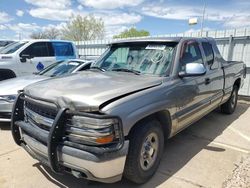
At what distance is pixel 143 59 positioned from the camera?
158 inches

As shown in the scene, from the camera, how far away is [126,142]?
9.08 feet

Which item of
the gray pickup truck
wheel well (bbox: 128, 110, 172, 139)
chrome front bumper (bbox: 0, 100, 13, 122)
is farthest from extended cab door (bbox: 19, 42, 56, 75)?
→ wheel well (bbox: 128, 110, 172, 139)

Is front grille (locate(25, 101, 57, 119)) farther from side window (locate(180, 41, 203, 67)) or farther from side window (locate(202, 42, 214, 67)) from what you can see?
side window (locate(202, 42, 214, 67))

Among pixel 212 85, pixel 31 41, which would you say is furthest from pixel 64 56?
pixel 212 85

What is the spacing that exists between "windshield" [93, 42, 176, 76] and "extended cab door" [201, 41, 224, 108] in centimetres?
122

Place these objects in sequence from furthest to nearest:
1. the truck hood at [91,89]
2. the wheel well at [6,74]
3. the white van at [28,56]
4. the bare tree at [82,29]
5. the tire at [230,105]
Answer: the bare tree at [82,29], the wheel well at [6,74], the white van at [28,56], the tire at [230,105], the truck hood at [91,89]

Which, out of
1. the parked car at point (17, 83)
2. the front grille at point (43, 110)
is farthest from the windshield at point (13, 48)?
the front grille at point (43, 110)

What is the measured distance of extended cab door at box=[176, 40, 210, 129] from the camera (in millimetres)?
3881

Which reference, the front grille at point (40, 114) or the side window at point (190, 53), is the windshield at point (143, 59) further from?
the front grille at point (40, 114)

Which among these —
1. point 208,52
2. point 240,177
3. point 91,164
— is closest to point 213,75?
point 208,52

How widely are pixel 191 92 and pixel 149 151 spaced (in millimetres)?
1330

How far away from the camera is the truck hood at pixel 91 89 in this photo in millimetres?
2721

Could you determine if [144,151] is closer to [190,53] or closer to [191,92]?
[191,92]

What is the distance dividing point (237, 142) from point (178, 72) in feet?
7.21
